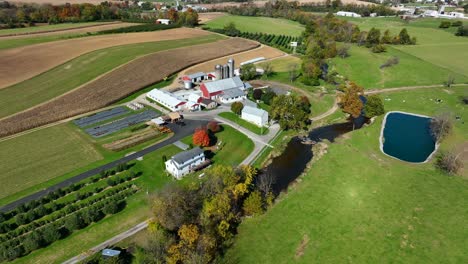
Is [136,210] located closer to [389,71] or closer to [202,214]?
[202,214]

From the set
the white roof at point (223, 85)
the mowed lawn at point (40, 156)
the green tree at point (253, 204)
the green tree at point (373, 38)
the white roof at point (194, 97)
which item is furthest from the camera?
the green tree at point (373, 38)

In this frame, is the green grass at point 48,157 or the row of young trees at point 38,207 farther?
the green grass at point 48,157

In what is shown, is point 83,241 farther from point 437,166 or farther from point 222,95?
point 437,166

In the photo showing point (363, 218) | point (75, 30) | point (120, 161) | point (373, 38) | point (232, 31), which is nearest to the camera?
point (363, 218)

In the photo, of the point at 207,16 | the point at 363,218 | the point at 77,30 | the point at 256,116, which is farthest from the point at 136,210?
the point at 207,16

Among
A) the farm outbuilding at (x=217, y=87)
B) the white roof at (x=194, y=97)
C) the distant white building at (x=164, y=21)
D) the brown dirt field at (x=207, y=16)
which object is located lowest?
the white roof at (x=194, y=97)

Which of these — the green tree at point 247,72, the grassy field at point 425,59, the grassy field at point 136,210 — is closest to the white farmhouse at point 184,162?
the grassy field at point 136,210

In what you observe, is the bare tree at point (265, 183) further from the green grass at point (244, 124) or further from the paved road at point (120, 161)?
the paved road at point (120, 161)
